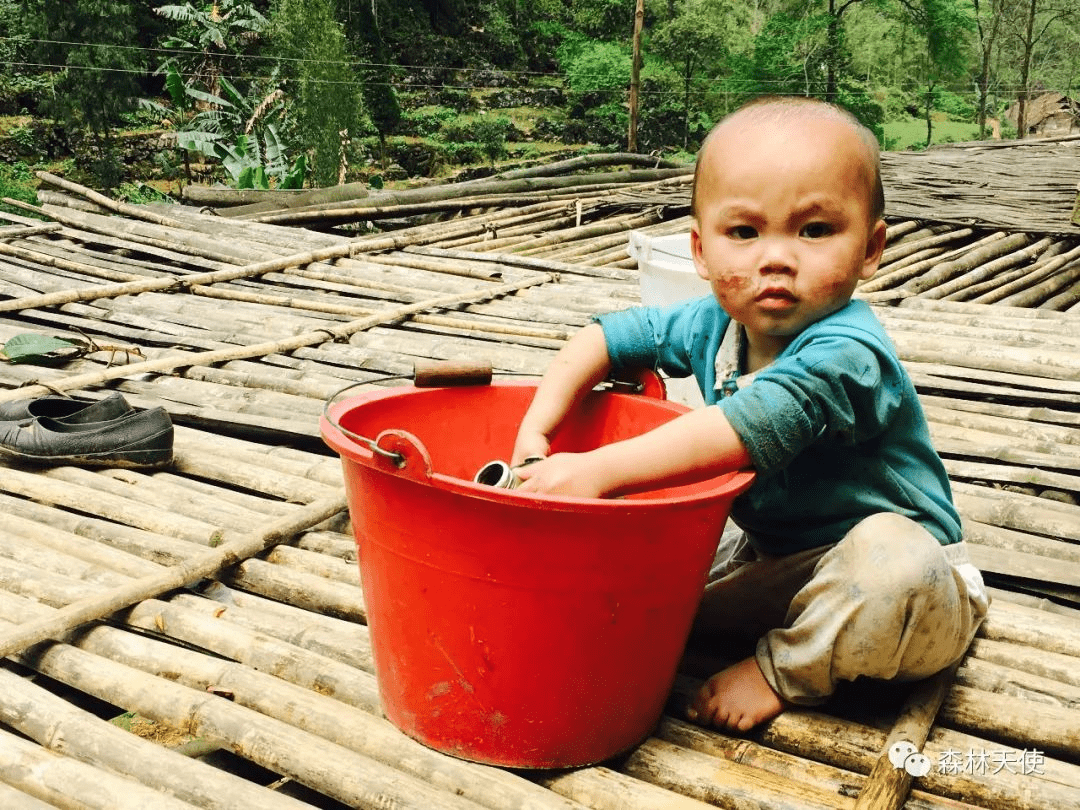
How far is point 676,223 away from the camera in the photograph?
558 centimetres

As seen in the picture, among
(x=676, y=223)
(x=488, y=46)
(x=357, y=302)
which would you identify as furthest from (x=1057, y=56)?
(x=357, y=302)

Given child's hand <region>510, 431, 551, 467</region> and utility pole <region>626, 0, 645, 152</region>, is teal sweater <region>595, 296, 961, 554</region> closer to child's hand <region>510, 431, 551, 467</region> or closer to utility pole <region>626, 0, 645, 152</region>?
child's hand <region>510, 431, 551, 467</region>

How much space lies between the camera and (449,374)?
1402 millimetres

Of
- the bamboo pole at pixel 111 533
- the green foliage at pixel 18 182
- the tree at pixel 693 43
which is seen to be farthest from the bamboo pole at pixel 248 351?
the tree at pixel 693 43

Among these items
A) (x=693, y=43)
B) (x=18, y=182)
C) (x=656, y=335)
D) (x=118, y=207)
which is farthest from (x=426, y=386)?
(x=693, y=43)

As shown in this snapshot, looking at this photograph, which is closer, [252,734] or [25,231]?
[252,734]

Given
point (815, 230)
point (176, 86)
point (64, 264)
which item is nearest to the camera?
point (815, 230)

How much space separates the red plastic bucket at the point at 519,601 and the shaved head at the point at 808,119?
1.30ft

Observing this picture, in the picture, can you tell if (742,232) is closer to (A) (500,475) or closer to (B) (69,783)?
(A) (500,475)

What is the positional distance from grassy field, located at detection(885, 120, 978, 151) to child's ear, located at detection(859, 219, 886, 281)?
22821mm

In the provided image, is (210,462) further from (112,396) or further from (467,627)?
(467,627)

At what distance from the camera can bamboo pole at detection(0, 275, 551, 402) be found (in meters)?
2.59

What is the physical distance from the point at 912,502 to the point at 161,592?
1.16 metres

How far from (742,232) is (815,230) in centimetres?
9
